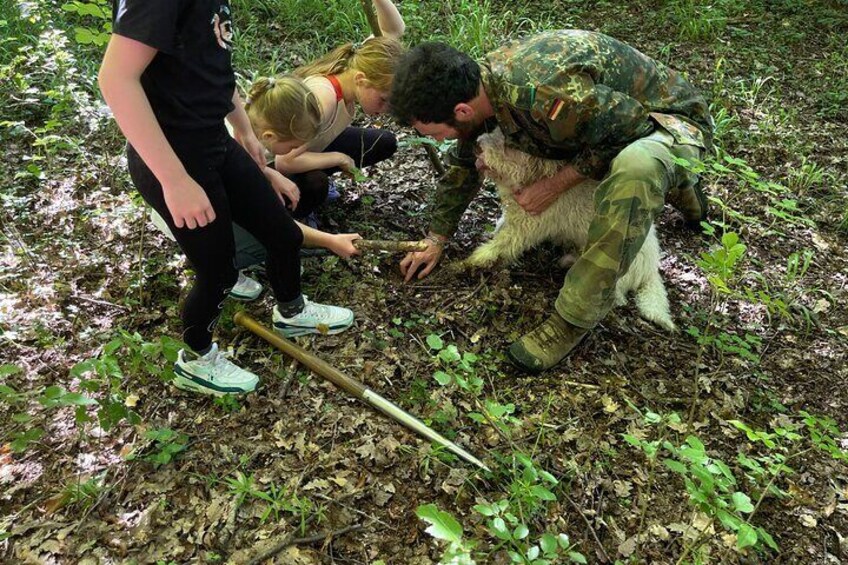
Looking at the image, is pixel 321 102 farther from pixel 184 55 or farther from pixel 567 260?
pixel 567 260

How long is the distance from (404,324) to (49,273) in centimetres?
204

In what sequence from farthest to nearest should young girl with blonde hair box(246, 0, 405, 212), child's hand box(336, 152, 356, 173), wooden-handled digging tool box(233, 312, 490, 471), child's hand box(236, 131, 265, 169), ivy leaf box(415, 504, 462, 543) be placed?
child's hand box(336, 152, 356, 173) < young girl with blonde hair box(246, 0, 405, 212) < child's hand box(236, 131, 265, 169) < wooden-handled digging tool box(233, 312, 490, 471) < ivy leaf box(415, 504, 462, 543)

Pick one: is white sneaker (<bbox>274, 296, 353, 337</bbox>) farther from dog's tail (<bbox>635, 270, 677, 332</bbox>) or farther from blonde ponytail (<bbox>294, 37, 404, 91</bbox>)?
dog's tail (<bbox>635, 270, 677, 332</bbox>)

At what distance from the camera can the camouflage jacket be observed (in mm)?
2574

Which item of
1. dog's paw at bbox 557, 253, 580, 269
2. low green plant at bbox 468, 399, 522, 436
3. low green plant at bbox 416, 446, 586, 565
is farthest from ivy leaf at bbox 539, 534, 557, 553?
dog's paw at bbox 557, 253, 580, 269

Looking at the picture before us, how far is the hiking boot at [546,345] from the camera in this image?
277cm

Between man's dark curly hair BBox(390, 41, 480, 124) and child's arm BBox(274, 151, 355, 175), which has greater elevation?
man's dark curly hair BBox(390, 41, 480, 124)

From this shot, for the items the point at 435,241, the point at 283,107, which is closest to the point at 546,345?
the point at 435,241

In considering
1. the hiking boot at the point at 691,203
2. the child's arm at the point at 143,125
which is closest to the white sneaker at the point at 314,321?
the child's arm at the point at 143,125

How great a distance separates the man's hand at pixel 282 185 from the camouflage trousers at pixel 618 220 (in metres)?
1.51

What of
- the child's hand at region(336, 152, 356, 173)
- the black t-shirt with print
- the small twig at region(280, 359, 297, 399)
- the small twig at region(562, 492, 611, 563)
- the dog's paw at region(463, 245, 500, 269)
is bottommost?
the small twig at region(562, 492, 611, 563)

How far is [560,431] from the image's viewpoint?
8.39 feet

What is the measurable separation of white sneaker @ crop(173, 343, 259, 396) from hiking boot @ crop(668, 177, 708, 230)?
271 centimetres

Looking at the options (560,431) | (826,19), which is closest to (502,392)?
(560,431)
